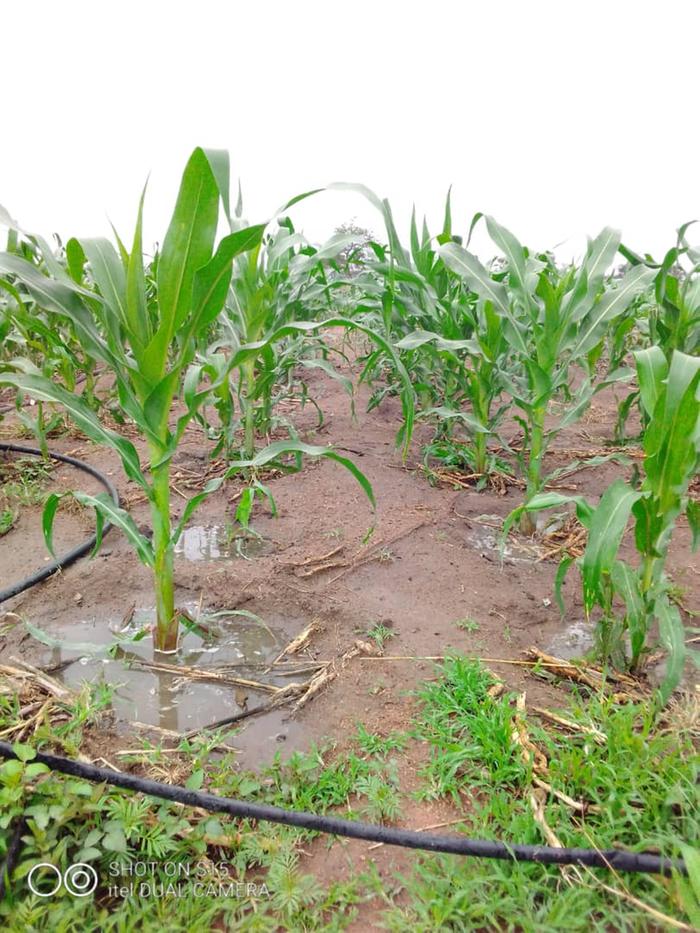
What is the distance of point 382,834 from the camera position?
1.05m

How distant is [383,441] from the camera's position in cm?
363

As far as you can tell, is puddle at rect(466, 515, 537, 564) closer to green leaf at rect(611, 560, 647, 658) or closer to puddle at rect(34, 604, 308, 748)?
green leaf at rect(611, 560, 647, 658)

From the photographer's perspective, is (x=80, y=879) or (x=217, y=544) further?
(x=217, y=544)

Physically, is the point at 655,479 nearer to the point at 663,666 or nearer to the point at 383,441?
the point at 663,666

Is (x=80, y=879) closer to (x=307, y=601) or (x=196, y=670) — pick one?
(x=196, y=670)

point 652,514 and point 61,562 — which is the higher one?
point 652,514

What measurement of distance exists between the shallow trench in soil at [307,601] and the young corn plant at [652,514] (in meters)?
0.33

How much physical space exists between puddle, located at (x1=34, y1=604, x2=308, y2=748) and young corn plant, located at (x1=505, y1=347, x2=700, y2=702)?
891 mm

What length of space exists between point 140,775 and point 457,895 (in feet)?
2.40

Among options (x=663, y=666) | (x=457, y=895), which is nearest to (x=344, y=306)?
(x=663, y=666)

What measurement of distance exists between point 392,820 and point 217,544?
4.78 feet

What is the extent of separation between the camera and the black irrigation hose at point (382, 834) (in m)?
1.00

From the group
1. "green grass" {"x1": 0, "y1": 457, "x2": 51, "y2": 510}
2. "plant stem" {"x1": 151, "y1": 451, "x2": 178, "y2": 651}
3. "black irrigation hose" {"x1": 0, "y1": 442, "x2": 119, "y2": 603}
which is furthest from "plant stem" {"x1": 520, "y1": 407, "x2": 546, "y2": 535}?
"green grass" {"x1": 0, "y1": 457, "x2": 51, "y2": 510}

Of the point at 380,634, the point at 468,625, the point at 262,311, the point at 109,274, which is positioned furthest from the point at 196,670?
the point at 262,311
